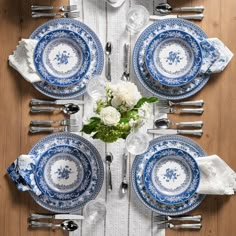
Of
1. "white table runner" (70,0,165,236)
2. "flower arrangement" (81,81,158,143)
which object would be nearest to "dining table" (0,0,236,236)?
"white table runner" (70,0,165,236)

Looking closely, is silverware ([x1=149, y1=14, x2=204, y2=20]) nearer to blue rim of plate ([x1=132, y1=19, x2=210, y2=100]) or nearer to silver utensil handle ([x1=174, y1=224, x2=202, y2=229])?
blue rim of plate ([x1=132, y1=19, x2=210, y2=100])

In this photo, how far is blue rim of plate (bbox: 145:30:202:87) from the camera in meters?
1.67

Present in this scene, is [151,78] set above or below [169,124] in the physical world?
above

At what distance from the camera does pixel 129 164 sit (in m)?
1.68

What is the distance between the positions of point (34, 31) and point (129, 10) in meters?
0.35

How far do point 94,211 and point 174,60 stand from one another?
0.62m

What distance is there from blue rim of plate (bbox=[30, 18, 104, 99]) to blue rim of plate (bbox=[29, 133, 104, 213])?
0.50ft

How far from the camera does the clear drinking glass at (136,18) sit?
1.67m

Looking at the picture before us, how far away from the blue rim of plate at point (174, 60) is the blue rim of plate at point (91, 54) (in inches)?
7.1

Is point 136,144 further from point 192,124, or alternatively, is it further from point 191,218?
point 191,218

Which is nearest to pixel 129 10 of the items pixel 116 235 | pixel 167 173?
pixel 167 173

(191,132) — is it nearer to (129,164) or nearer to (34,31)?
(129,164)

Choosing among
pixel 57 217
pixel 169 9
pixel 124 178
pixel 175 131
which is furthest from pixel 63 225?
pixel 169 9

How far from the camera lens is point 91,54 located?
5.54 ft
